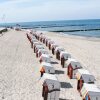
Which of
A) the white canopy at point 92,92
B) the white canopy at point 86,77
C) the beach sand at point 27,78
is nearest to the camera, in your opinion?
the white canopy at point 92,92

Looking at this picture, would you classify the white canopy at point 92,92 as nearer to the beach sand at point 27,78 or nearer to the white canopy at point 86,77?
the beach sand at point 27,78

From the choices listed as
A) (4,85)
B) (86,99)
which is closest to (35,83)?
(4,85)

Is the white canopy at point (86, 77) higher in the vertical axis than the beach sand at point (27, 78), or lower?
higher

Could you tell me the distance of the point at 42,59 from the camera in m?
23.1

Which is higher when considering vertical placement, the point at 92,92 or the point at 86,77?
the point at 92,92

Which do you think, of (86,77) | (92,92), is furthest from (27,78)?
(92,92)

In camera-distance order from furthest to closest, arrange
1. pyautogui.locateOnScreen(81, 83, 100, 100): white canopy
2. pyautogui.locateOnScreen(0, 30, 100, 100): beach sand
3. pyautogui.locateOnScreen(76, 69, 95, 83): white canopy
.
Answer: pyautogui.locateOnScreen(76, 69, 95, 83): white canopy
pyautogui.locateOnScreen(0, 30, 100, 100): beach sand
pyautogui.locateOnScreen(81, 83, 100, 100): white canopy

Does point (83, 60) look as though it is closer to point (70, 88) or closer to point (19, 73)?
point (19, 73)

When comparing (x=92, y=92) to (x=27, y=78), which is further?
(x=27, y=78)

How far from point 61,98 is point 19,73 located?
6752 millimetres

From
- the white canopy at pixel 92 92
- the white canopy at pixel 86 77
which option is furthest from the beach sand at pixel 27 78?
the white canopy at pixel 92 92

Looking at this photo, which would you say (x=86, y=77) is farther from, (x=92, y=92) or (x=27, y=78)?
(x=27, y=78)

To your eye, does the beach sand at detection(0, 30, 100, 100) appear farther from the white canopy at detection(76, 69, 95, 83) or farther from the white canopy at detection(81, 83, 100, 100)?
the white canopy at detection(81, 83, 100, 100)

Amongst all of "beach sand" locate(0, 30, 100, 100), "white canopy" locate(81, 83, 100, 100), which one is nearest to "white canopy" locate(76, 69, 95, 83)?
"beach sand" locate(0, 30, 100, 100)
